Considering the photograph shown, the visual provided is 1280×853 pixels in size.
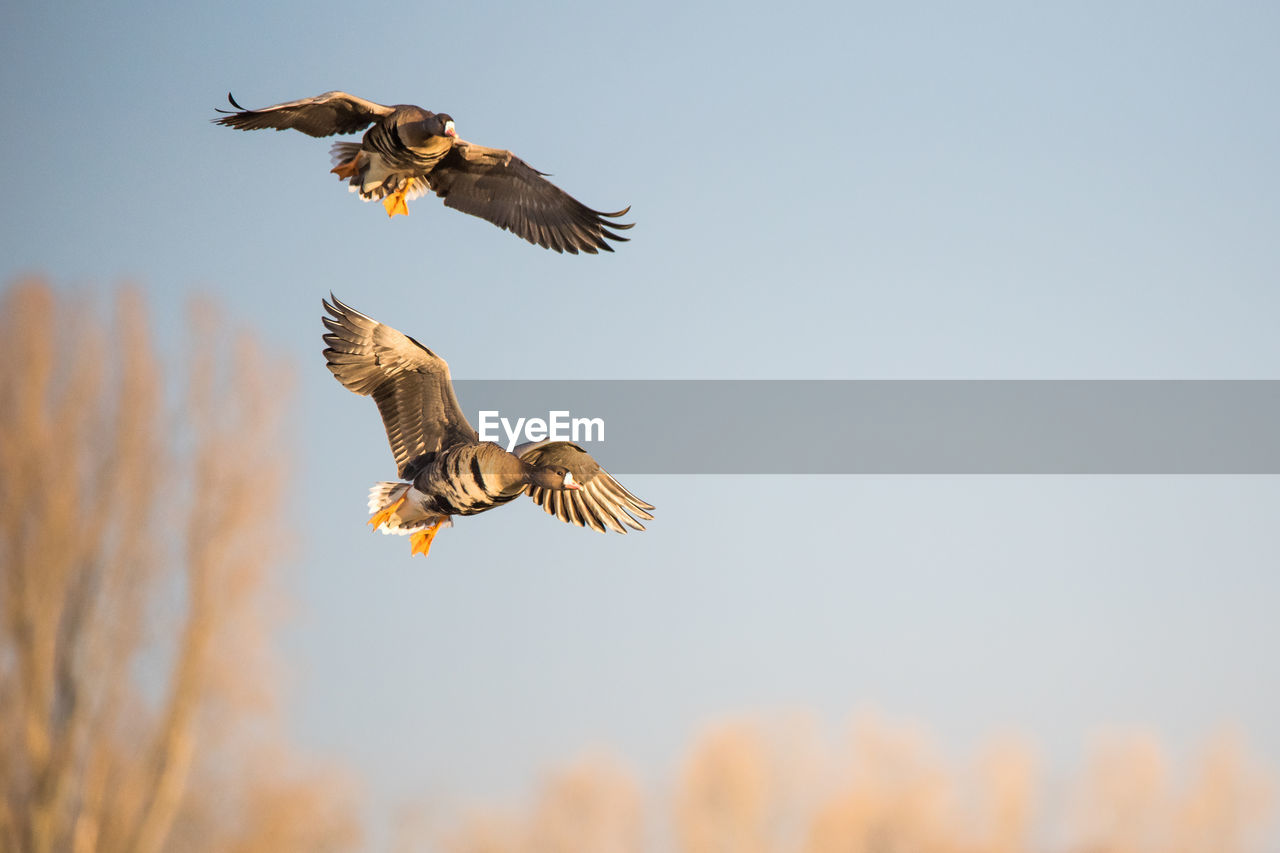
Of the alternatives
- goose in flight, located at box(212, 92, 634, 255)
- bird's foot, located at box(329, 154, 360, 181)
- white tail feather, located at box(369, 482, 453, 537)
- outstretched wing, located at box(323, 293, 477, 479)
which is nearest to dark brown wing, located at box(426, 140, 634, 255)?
goose in flight, located at box(212, 92, 634, 255)

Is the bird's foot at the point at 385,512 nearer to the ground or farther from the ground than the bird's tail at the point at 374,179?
nearer to the ground

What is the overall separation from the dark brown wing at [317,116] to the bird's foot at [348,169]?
18 centimetres

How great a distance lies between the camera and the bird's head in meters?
3.67

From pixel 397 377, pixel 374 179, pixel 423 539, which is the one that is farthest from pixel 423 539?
pixel 374 179

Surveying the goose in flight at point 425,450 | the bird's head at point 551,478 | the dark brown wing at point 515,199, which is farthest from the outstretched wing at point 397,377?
the dark brown wing at point 515,199

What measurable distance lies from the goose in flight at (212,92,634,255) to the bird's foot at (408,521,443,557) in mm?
1442

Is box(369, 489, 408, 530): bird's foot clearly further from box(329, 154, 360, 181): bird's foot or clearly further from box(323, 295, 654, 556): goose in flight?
box(329, 154, 360, 181): bird's foot

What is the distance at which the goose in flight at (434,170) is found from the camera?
190 inches

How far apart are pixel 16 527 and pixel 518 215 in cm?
1045

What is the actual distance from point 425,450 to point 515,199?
170cm

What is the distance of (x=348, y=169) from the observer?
511 centimetres

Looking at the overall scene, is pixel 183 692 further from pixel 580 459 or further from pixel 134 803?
pixel 580 459

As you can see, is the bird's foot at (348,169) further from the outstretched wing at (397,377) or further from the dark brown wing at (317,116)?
the outstretched wing at (397,377)

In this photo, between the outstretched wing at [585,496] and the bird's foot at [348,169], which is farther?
the bird's foot at [348,169]
